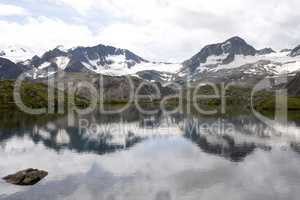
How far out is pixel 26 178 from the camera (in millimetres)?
70188

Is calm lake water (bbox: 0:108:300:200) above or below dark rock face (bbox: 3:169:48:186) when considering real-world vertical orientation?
below

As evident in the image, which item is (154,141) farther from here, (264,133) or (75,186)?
(75,186)

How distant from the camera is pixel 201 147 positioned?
384 feet

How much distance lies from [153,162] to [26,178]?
32172 millimetres

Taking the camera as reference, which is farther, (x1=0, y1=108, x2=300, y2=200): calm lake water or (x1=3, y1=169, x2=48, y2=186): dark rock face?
(x1=3, y1=169, x2=48, y2=186): dark rock face

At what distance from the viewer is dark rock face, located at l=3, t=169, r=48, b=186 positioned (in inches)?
2712

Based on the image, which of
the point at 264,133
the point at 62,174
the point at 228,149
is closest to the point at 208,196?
the point at 62,174

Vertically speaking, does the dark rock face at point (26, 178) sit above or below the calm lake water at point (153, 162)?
above

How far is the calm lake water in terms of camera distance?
65.6 meters

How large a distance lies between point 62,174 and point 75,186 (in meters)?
10.4

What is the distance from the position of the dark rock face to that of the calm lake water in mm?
1507

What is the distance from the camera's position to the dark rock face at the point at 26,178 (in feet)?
226

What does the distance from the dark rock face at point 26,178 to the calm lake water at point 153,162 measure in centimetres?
151

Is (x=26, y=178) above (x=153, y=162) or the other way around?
above
